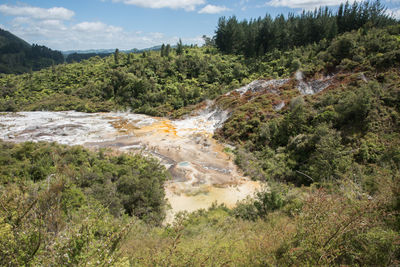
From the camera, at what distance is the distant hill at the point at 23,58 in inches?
3556

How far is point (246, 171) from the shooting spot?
15.8m

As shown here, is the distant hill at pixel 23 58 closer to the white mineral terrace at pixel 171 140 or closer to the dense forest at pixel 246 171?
the dense forest at pixel 246 171

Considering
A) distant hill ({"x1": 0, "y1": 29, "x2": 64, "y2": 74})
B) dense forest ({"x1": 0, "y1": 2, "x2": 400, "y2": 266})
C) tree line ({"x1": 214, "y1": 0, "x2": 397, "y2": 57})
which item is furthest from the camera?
distant hill ({"x1": 0, "y1": 29, "x2": 64, "y2": 74})

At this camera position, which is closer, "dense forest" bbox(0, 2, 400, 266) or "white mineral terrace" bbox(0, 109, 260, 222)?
"dense forest" bbox(0, 2, 400, 266)

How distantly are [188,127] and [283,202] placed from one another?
699 inches

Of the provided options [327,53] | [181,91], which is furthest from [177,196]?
[327,53]

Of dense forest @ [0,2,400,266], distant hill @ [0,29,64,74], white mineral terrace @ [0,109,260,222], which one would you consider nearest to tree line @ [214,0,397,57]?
dense forest @ [0,2,400,266]

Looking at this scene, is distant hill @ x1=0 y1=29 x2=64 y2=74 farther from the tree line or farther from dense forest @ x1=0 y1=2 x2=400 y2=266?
the tree line

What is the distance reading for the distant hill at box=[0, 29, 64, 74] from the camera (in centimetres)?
9032

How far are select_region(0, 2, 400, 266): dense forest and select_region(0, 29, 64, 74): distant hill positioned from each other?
59816 millimetres

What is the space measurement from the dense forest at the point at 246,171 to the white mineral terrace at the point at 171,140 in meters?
1.39

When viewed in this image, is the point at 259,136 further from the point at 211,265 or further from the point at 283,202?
the point at 211,265

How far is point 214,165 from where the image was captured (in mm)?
17031

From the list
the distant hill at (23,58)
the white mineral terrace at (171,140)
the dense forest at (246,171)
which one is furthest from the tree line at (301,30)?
the distant hill at (23,58)
